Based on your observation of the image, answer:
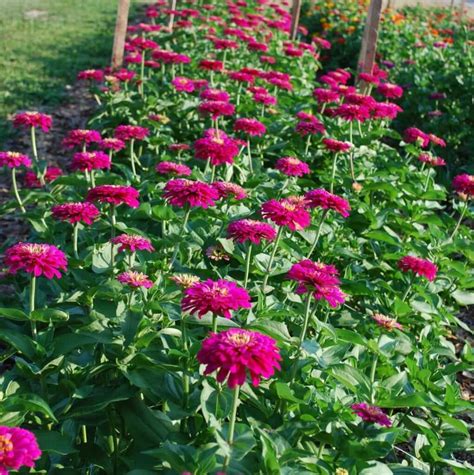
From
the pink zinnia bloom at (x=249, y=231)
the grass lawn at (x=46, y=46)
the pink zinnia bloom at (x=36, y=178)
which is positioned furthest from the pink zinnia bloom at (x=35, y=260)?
the grass lawn at (x=46, y=46)

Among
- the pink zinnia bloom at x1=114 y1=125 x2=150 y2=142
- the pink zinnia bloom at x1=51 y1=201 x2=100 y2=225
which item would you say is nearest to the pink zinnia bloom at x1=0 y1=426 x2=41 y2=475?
the pink zinnia bloom at x1=51 y1=201 x2=100 y2=225

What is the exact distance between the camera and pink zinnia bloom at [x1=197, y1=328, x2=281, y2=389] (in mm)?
1498

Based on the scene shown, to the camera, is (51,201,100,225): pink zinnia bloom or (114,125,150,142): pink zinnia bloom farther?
(114,125,150,142): pink zinnia bloom

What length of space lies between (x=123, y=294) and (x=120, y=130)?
1.73m

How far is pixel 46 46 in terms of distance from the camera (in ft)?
36.0

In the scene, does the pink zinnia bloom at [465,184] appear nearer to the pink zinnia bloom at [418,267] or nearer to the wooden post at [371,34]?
the pink zinnia bloom at [418,267]

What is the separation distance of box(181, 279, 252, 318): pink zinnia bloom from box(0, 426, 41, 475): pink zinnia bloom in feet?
1.80

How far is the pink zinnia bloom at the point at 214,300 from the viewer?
1.79 metres

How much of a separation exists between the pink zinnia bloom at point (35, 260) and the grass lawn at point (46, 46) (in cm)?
448

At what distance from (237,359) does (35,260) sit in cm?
84

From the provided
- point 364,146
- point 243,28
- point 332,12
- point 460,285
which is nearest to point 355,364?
point 460,285

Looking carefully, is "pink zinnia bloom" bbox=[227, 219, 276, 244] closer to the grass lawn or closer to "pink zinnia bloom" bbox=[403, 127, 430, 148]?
"pink zinnia bloom" bbox=[403, 127, 430, 148]

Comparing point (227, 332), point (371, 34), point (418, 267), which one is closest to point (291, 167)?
point (418, 267)

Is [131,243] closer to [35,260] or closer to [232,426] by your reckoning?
[35,260]
